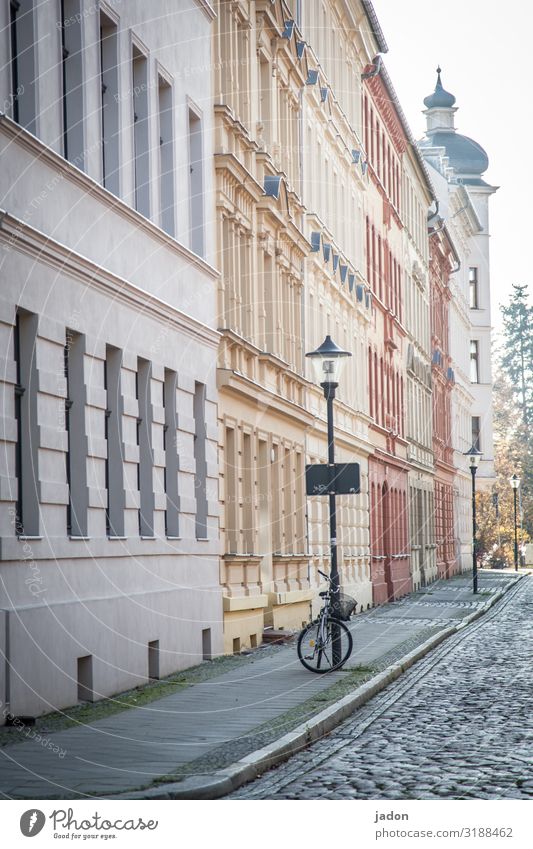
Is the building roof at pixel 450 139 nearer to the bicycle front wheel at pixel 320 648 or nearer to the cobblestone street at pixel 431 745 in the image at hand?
the cobblestone street at pixel 431 745

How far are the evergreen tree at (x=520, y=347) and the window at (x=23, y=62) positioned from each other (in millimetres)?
104073

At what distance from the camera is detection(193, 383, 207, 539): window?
72.1 ft

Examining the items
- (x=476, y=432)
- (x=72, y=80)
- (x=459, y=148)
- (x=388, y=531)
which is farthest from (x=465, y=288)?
(x=72, y=80)

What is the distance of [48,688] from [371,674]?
5606 millimetres

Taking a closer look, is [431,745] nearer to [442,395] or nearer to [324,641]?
[324,641]

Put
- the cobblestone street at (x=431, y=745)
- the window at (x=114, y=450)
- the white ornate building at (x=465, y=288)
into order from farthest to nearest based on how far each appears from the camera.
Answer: the white ornate building at (x=465, y=288), the window at (x=114, y=450), the cobblestone street at (x=431, y=745)

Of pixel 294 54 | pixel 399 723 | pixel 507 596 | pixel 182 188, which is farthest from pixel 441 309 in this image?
pixel 399 723

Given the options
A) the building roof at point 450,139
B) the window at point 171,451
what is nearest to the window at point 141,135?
the window at point 171,451

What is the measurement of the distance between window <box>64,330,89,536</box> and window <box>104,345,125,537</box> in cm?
125

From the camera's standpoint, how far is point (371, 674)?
761 inches

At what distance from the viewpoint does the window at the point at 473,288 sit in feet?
271

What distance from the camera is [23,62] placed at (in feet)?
48.7

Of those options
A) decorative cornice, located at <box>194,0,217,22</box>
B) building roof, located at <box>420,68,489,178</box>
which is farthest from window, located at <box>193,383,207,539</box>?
building roof, located at <box>420,68,489,178</box>

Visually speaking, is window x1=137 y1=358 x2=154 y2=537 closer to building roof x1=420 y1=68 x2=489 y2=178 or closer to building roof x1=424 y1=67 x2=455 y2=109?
building roof x1=420 y1=68 x2=489 y2=178
